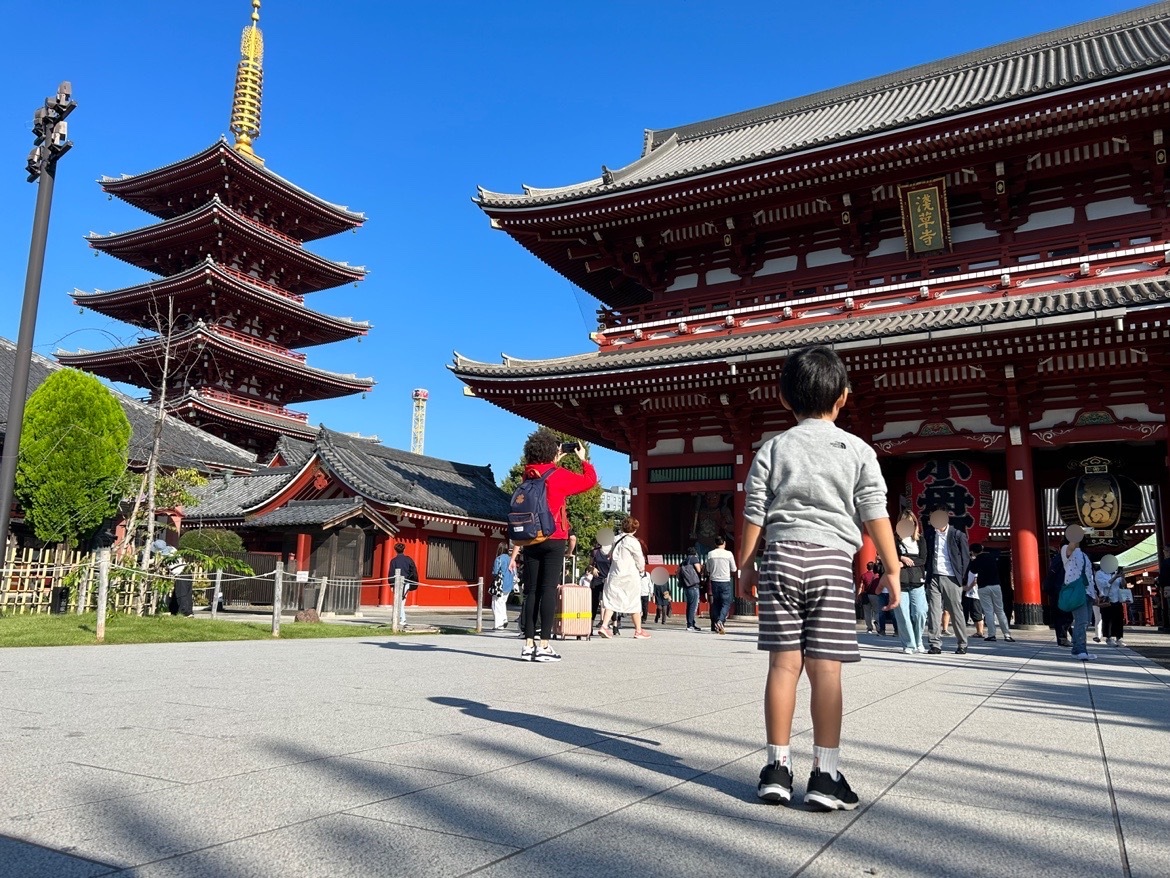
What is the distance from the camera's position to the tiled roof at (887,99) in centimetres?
1722

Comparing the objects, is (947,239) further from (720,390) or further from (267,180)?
(267,180)

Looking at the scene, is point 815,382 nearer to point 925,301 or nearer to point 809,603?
point 809,603

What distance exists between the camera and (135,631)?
9.71 meters

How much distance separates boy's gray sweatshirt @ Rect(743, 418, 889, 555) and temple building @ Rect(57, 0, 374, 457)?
3264 cm

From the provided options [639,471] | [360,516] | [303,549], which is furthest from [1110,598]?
[303,549]

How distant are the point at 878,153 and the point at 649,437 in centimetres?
708

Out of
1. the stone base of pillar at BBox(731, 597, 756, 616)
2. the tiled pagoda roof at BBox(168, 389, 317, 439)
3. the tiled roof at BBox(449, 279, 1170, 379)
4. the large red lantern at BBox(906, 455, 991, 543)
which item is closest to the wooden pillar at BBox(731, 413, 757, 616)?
the stone base of pillar at BBox(731, 597, 756, 616)

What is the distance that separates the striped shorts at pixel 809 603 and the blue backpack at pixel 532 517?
371cm

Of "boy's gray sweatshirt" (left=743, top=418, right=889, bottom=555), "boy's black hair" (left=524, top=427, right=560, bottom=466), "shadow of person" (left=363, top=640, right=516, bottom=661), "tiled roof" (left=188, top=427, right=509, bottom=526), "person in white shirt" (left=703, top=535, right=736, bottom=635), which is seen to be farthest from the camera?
"tiled roof" (left=188, top=427, right=509, bottom=526)

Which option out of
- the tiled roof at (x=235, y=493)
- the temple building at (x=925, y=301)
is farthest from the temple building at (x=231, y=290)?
the temple building at (x=925, y=301)

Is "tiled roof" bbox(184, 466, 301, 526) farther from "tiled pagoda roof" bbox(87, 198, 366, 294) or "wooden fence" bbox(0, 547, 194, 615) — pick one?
"tiled pagoda roof" bbox(87, 198, 366, 294)

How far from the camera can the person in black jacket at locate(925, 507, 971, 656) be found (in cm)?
945

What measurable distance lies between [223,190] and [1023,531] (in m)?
34.2

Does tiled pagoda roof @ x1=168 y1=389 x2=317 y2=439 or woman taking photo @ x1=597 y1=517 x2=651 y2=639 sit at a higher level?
tiled pagoda roof @ x1=168 y1=389 x2=317 y2=439
